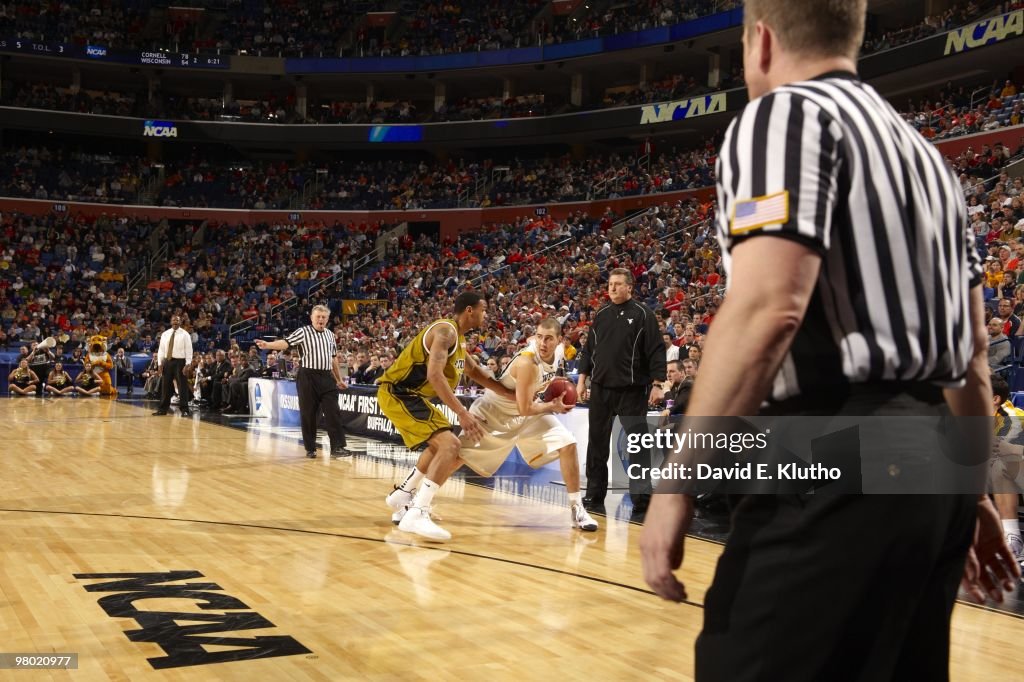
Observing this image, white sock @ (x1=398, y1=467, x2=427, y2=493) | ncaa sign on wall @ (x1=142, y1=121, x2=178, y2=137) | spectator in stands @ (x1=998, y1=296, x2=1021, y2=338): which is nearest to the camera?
white sock @ (x1=398, y1=467, x2=427, y2=493)

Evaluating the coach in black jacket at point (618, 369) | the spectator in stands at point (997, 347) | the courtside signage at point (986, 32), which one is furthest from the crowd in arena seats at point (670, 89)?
the coach in black jacket at point (618, 369)

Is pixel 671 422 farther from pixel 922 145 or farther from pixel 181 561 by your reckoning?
pixel 922 145

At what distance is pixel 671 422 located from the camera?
8.91 meters

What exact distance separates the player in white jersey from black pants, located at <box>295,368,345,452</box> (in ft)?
16.1

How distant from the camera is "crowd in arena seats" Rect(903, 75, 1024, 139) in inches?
856

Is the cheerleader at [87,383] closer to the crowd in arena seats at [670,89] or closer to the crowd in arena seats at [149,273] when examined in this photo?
the crowd in arena seats at [149,273]

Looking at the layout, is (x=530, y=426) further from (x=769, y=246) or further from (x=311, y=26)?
(x=311, y=26)

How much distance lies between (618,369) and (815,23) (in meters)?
6.58

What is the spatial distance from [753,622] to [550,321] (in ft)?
20.5

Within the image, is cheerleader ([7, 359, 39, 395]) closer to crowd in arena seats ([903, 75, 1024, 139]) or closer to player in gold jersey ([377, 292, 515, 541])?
player in gold jersey ([377, 292, 515, 541])

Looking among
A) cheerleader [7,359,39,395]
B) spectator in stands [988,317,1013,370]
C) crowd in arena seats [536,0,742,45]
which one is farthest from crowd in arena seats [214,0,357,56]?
spectator in stands [988,317,1013,370]

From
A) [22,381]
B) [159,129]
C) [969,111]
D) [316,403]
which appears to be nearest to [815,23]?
[316,403]

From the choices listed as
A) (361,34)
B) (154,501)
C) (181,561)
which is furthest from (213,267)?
(181,561)

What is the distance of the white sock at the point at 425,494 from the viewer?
6.95 metres
